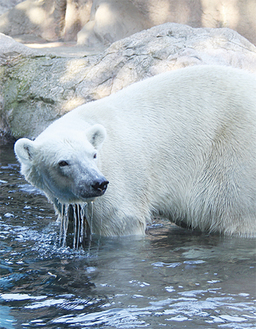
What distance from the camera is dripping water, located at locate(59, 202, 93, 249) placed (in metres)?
3.59

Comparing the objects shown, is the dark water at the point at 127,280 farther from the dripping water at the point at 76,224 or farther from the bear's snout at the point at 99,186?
the bear's snout at the point at 99,186

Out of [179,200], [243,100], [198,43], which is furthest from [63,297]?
[198,43]

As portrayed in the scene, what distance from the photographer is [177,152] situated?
3.78 m

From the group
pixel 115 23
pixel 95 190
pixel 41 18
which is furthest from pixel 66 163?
pixel 41 18

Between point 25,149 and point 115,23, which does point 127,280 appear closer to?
point 25,149

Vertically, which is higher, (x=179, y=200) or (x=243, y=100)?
(x=243, y=100)

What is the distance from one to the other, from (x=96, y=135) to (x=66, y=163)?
36 cm

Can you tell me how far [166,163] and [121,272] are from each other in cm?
104

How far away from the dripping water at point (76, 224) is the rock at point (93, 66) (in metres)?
3.73

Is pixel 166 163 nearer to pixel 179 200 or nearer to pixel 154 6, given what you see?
pixel 179 200

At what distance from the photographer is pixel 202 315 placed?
252cm

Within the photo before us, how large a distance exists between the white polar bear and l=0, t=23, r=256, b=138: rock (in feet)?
9.95

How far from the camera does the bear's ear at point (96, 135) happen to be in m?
3.35

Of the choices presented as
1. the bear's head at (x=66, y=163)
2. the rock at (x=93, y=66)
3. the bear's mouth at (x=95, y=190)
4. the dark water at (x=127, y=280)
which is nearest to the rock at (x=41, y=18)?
the rock at (x=93, y=66)
